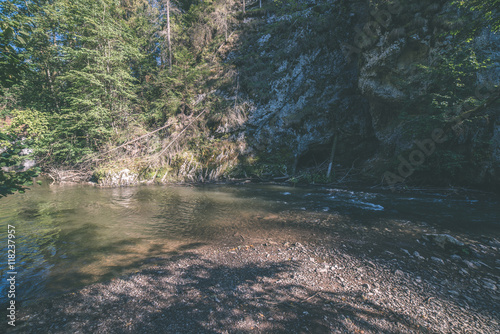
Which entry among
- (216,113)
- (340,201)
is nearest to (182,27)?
(216,113)

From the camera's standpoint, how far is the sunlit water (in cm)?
407

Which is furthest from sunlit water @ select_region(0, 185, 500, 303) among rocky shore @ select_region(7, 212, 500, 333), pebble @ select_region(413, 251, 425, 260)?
pebble @ select_region(413, 251, 425, 260)

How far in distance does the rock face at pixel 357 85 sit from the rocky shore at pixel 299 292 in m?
7.48

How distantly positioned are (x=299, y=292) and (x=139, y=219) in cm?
614

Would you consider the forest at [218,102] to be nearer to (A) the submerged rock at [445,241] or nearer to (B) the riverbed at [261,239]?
(B) the riverbed at [261,239]

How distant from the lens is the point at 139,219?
693 cm

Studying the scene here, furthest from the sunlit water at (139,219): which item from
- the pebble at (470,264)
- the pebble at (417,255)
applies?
the pebble at (417,255)

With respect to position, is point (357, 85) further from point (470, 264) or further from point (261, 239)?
point (261, 239)

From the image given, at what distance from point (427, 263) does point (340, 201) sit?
525 centimetres

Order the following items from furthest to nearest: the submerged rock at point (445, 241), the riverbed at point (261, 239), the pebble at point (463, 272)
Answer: the submerged rock at point (445, 241)
the pebble at point (463, 272)
the riverbed at point (261, 239)

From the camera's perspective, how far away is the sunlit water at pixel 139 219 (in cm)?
407

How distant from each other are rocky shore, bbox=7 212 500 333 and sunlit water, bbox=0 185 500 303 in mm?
691

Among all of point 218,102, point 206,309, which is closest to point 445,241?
point 206,309

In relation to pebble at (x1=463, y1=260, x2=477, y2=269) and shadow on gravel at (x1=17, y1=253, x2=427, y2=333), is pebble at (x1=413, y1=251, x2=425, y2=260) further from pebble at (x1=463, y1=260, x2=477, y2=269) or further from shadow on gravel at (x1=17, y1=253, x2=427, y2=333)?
shadow on gravel at (x1=17, y1=253, x2=427, y2=333)
